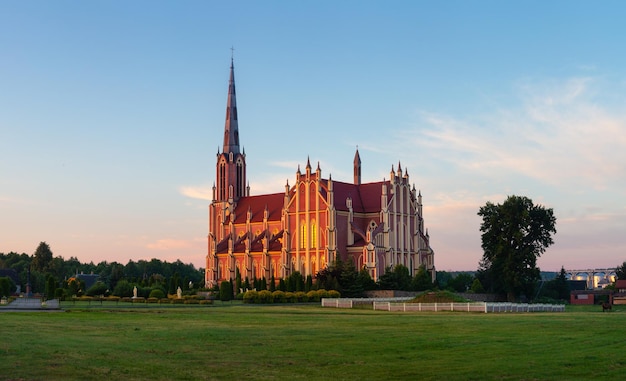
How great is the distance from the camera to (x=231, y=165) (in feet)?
446

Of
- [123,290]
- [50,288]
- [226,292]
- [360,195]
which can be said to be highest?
[360,195]

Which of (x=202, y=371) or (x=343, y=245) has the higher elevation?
(x=343, y=245)

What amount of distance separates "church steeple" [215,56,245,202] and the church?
21.7ft

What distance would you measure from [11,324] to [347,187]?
85.3m

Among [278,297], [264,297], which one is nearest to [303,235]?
[278,297]

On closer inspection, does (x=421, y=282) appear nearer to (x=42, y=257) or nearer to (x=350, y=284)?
(x=350, y=284)

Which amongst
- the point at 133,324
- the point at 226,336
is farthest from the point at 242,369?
the point at 133,324

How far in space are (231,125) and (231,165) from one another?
7338mm

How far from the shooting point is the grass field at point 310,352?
65.6 feet

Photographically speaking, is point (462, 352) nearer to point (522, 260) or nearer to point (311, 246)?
point (522, 260)

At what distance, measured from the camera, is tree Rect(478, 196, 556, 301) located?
96875 mm

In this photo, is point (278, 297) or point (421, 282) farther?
point (421, 282)

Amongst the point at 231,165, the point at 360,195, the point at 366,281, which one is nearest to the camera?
the point at 366,281

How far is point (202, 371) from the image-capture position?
20406 mm
